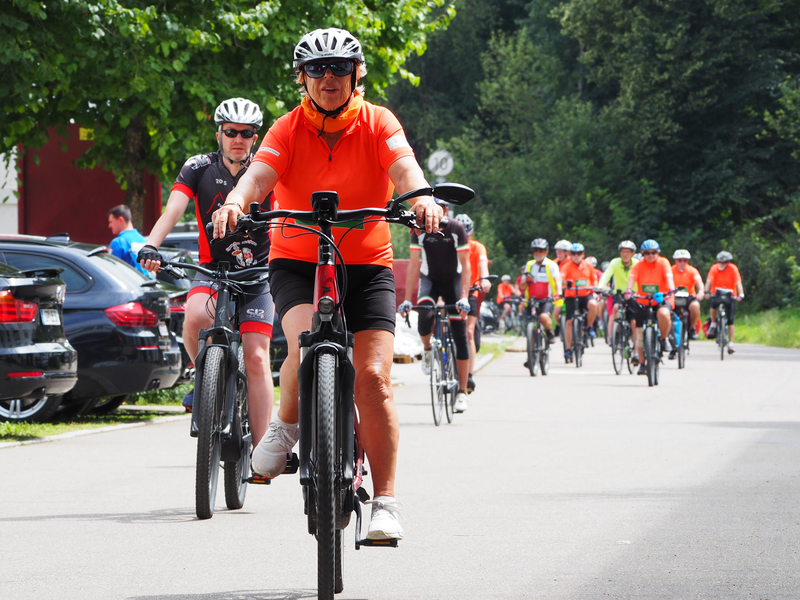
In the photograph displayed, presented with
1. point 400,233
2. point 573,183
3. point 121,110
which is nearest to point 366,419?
point 121,110

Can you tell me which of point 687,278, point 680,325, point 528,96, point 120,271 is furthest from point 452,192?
point 528,96

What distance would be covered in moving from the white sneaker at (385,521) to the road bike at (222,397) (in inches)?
67.2

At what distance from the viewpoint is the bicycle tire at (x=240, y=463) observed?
6902 millimetres

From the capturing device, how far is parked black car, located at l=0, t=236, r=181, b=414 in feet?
37.5

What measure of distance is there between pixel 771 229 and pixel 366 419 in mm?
45064

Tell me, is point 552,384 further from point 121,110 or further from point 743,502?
point 743,502

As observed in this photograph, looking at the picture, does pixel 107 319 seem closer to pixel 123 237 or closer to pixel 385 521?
pixel 123 237

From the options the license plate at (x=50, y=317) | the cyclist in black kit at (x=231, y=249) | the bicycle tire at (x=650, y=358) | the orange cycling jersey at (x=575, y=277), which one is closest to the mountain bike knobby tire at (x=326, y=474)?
the cyclist in black kit at (x=231, y=249)

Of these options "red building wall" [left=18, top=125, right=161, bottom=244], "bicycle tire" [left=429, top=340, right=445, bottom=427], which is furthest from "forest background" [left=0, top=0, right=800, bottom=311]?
"bicycle tire" [left=429, top=340, right=445, bottom=427]

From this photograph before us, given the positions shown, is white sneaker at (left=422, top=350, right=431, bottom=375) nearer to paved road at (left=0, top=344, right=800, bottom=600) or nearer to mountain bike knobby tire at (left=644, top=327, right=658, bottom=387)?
paved road at (left=0, top=344, right=800, bottom=600)

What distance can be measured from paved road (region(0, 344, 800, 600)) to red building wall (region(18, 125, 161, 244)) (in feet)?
35.6

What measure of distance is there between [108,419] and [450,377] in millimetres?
3241

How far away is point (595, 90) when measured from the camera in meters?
56.5

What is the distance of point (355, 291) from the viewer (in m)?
5.13
